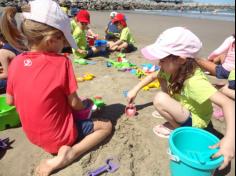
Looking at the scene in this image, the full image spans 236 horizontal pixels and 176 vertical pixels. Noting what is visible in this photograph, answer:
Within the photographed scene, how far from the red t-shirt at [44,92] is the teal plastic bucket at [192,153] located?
2.83 feet

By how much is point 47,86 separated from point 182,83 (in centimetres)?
111

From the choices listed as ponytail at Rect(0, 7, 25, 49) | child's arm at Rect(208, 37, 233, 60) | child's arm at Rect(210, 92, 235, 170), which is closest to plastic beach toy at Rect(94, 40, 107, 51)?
child's arm at Rect(208, 37, 233, 60)

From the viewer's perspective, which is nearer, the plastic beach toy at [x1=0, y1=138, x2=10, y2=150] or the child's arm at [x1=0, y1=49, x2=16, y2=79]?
the plastic beach toy at [x1=0, y1=138, x2=10, y2=150]

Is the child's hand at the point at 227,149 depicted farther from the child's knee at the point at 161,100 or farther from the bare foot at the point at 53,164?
the bare foot at the point at 53,164

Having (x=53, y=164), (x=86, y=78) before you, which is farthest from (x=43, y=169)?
(x=86, y=78)

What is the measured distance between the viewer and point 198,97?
2.00 m

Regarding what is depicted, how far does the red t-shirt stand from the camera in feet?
6.42

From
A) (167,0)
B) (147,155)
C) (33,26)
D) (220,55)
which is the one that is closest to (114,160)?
(147,155)

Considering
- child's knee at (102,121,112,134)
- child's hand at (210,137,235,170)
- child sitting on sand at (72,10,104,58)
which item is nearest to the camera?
child's hand at (210,137,235,170)

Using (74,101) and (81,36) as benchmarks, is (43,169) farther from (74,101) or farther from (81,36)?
(81,36)

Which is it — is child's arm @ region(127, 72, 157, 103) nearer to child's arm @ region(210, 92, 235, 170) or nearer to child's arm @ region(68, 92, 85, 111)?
child's arm @ region(68, 92, 85, 111)

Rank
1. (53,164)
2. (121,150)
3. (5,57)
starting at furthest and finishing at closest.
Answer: (5,57) < (121,150) < (53,164)

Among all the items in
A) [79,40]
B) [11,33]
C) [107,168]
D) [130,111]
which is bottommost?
[107,168]

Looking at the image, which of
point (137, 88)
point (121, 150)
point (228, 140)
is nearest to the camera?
point (228, 140)
